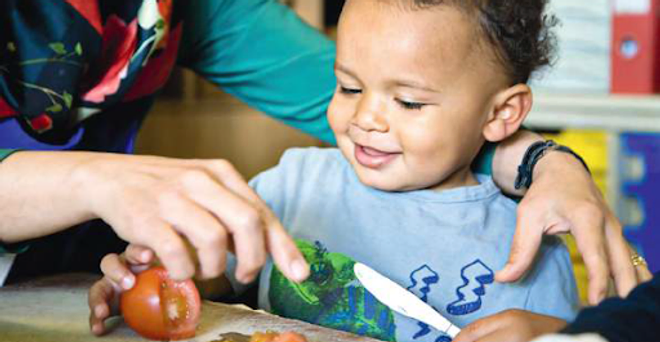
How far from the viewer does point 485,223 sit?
44.5 inches

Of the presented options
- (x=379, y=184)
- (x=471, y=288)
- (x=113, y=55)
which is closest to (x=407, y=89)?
(x=379, y=184)

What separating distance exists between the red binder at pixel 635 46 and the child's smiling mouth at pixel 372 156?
148 centimetres

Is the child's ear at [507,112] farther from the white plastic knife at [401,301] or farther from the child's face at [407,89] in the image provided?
the white plastic knife at [401,301]

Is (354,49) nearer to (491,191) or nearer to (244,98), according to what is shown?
(491,191)

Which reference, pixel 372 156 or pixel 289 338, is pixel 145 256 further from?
pixel 372 156

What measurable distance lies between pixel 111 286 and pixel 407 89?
398 millimetres

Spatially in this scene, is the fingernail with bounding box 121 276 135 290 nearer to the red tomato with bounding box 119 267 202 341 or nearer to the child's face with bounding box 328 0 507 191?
the red tomato with bounding box 119 267 202 341

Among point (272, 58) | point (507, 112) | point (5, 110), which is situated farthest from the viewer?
point (272, 58)

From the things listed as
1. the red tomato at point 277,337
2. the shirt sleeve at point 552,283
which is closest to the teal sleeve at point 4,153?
the red tomato at point 277,337

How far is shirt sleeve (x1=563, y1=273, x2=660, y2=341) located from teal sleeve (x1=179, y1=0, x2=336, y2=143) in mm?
817

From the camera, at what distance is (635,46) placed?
2398 millimetres

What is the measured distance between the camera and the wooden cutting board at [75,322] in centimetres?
83

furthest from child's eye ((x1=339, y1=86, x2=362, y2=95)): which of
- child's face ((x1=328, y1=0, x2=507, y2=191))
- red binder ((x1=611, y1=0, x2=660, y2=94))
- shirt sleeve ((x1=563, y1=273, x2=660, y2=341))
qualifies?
red binder ((x1=611, y1=0, x2=660, y2=94))

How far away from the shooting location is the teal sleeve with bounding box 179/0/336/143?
139 centimetres
